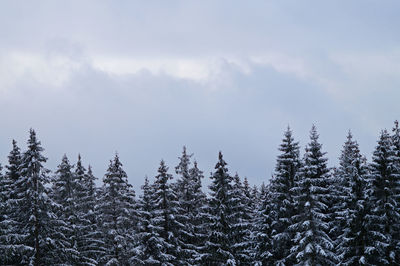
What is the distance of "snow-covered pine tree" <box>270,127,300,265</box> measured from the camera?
1515 inches

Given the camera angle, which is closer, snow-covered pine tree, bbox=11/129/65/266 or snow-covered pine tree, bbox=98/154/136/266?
snow-covered pine tree, bbox=11/129/65/266

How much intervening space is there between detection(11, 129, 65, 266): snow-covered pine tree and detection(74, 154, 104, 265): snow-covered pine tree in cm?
776

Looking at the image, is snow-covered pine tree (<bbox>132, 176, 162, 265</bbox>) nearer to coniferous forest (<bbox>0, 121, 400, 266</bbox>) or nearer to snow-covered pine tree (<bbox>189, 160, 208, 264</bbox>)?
coniferous forest (<bbox>0, 121, 400, 266</bbox>)

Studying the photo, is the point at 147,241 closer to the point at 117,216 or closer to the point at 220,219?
the point at 117,216

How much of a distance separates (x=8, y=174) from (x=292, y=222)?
89.7 ft

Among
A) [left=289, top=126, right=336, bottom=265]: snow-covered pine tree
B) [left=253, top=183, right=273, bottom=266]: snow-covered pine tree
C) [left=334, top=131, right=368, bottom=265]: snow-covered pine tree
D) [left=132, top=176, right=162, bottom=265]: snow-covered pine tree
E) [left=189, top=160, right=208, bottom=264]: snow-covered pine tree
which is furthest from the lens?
[left=189, top=160, right=208, bottom=264]: snow-covered pine tree

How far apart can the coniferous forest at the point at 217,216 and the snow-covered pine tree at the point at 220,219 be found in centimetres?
10

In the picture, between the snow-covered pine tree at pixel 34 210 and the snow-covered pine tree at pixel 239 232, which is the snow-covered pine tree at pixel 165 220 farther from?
the snow-covered pine tree at pixel 34 210

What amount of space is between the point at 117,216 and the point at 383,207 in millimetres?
23587

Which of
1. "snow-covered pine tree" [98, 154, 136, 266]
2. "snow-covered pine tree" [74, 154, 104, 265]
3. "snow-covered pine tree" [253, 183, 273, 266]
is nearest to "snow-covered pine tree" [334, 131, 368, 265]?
"snow-covered pine tree" [253, 183, 273, 266]

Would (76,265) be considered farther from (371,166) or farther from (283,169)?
(371,166)

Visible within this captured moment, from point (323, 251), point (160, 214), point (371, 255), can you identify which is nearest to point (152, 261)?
point (160, 214)

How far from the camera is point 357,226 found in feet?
122

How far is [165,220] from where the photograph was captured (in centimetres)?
4459
